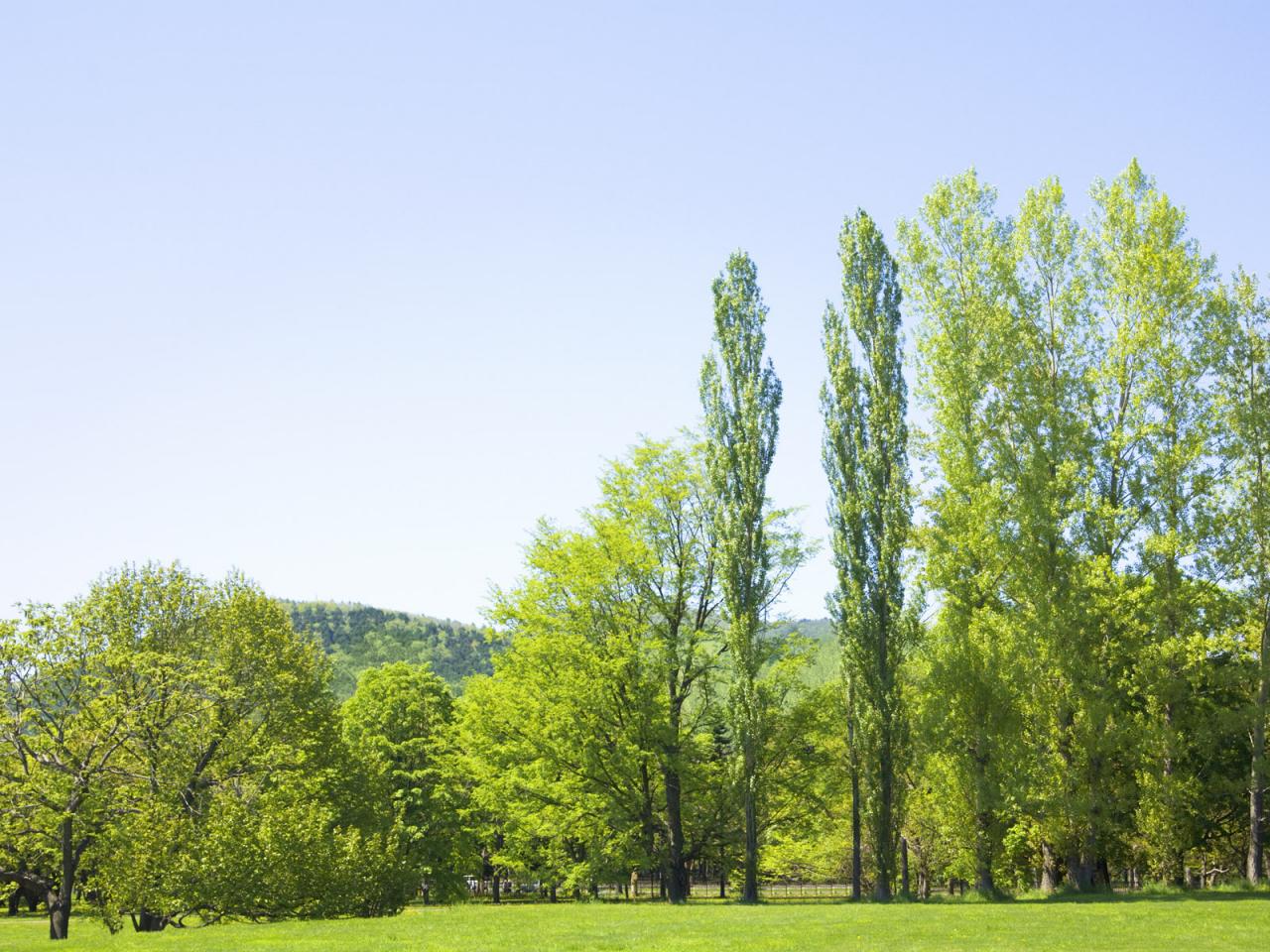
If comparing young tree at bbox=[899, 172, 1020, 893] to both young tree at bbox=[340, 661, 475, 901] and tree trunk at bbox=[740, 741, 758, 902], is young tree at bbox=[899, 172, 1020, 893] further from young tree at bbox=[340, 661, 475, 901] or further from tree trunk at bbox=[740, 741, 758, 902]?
young tree at bbox=[340, 661, 475, 901]

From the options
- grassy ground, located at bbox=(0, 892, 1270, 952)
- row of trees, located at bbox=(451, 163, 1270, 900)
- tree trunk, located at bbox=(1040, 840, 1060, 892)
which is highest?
row of trees, located at bbox=(451, 163, 1270, 900)

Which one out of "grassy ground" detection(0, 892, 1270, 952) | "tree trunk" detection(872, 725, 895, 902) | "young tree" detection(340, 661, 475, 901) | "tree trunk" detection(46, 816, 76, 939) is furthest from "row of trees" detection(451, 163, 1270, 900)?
"young tree" detection(340, 661, 475, 901)

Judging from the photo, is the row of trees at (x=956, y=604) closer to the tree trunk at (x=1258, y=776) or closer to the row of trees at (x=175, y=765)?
the tree trunk at (x=1258, y=776)

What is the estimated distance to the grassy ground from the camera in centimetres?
1792

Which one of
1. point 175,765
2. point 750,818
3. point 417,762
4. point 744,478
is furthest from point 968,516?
point 417,762

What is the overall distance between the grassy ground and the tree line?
15.0ft

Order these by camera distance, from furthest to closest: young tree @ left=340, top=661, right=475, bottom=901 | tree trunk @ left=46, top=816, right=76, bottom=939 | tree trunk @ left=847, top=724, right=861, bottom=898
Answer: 1. young tree @ left=340, top=661, right=475, bottom=901
2. tree trunk @ left=847, top=724, right=861, bottom=898
3. tree trunk @ left=46, top=816, right=76, bottom=939

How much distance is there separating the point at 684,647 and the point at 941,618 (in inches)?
324

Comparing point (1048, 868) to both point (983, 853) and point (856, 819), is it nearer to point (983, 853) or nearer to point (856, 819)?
point (983, 853)

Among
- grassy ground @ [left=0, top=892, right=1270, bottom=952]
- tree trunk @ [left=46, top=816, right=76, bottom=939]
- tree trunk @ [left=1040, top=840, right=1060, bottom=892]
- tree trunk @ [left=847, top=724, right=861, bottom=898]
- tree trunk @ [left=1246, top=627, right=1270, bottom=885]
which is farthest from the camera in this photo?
tree trunk @ [left=1040, top=840, right=1060, bottom=892]

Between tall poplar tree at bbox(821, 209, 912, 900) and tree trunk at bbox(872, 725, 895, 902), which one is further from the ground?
tall poplar tree at bbox(821, 209, 912, 900)

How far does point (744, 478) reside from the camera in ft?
118

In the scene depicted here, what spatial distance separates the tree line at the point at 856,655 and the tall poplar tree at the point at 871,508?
0.35ft

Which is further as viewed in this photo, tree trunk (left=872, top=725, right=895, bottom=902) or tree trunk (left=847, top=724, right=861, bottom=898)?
tree trunk (left=847, top=724, right=861, bottom=898)
